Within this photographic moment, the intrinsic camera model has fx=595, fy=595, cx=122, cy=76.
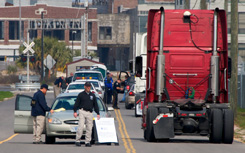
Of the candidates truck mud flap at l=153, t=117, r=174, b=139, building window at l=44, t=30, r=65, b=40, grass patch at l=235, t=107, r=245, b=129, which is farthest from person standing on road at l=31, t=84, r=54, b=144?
building window at l=44, t=30, r=65, b=40

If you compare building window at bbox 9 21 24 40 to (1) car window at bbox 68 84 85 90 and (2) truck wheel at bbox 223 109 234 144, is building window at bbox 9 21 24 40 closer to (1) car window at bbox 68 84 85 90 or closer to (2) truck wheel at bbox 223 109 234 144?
(1) car window at bbox 68 84 85 90

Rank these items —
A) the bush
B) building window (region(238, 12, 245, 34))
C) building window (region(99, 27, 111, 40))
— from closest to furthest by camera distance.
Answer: building window (region(238, 12, 245, 34)) < the bush < building window (region(99, 27, 111, 40))

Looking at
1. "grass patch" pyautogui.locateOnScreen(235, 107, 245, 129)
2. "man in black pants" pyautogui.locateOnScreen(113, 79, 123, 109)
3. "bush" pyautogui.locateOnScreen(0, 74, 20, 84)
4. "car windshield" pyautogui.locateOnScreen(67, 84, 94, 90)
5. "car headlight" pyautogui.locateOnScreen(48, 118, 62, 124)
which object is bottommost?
"bush" pyautogui.locateOnScreen(0, 74, 20, 84)

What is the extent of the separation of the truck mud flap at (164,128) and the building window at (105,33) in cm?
9283

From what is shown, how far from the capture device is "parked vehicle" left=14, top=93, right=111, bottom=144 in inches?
623

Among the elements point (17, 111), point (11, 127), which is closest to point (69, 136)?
point (17, 111)

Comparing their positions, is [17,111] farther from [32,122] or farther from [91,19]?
[91,19]

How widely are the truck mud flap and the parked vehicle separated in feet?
5.44

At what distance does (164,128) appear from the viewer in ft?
52.1

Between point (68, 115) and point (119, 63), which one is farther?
point (119, 63)

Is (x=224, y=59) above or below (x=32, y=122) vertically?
above

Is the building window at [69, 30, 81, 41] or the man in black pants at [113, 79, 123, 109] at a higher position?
the building window at [69, 30, 81, 41]

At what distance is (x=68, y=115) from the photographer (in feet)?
52.9

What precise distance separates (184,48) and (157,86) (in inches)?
52.0
